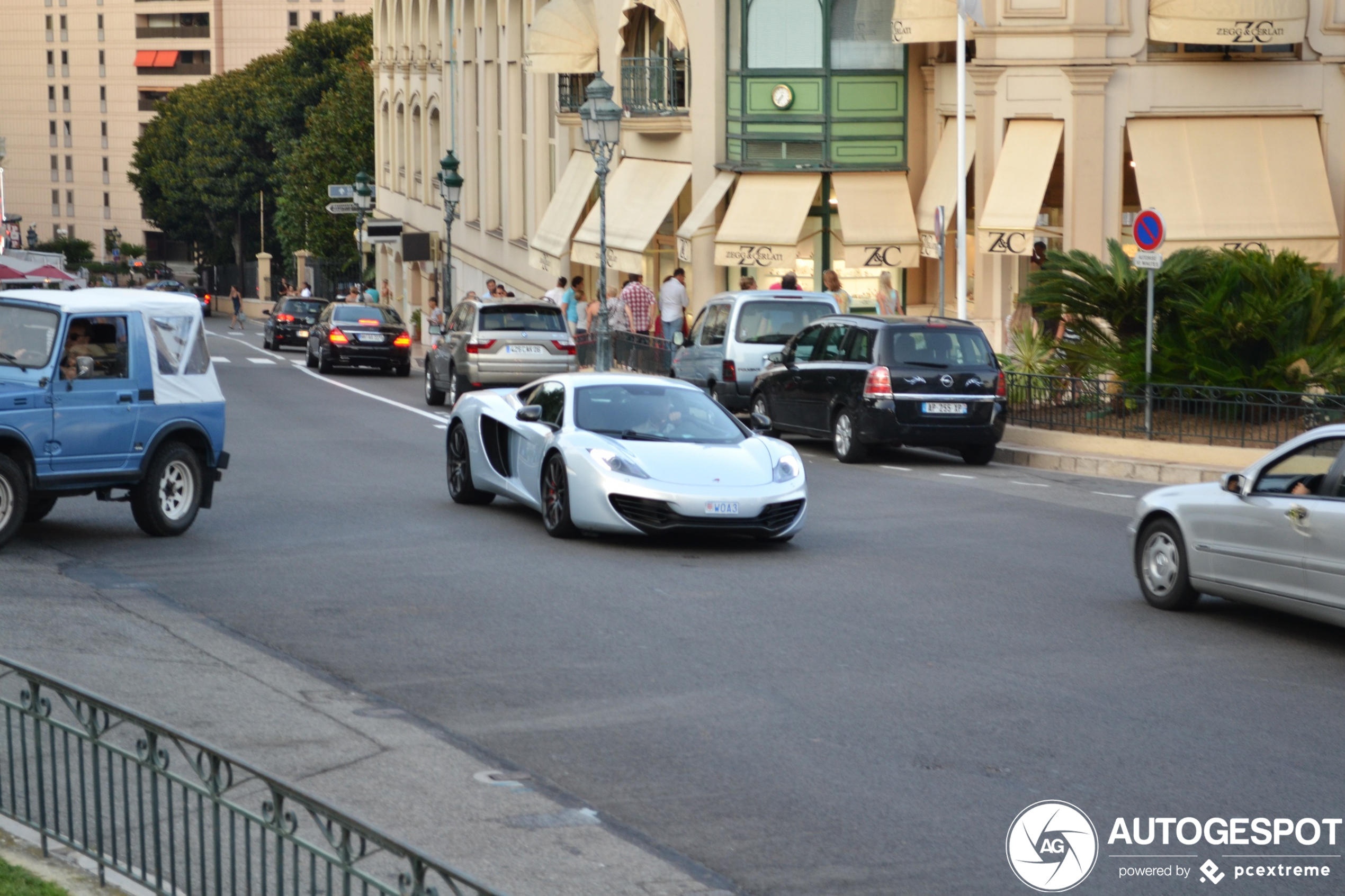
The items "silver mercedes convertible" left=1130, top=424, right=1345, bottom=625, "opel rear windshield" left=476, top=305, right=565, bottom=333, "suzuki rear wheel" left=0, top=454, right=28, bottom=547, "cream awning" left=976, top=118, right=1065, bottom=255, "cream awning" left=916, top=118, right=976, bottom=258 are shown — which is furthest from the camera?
"cream awning" left=916, top=118, right=976, bottom=258

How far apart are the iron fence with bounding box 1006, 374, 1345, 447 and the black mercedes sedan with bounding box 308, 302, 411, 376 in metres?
20.8

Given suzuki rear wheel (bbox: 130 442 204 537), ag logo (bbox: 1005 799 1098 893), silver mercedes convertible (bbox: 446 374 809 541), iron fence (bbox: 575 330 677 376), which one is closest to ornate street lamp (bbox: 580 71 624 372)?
iron fence (bbox: 575 330 677 376)

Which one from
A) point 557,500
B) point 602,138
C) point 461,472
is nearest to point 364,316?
point 602,138

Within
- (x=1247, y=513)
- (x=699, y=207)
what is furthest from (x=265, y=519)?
(x=699, y=207)

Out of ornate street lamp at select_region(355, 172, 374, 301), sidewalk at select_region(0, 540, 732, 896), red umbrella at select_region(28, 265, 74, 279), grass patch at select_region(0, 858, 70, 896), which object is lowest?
sidewalk at select_region(0, 540, 732, 896)

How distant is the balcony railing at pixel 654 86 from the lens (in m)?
38.3

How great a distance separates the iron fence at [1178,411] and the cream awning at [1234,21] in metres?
8.76

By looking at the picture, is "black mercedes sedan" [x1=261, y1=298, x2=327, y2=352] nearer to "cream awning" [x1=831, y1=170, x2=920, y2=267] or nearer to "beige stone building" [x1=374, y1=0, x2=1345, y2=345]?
"beige stone building" [x1=374, y1=0, x2=1345, y2=345]

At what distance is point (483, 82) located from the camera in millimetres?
56375

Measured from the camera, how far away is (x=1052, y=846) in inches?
260

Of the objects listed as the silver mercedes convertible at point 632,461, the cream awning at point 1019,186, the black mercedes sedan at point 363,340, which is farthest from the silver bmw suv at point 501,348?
the silver mercedes convertible at point 632,461

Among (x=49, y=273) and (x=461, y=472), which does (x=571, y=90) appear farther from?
(x=461, y=472)

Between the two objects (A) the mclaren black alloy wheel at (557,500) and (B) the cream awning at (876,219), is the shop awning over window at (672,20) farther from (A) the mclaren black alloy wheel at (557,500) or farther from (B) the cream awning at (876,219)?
(A) the mclaren black alloy wheel at (557,500)

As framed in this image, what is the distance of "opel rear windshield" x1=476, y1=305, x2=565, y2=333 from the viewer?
98.4 ft
